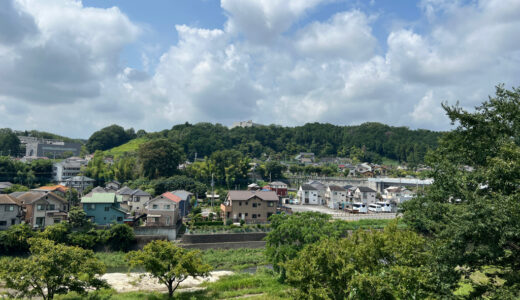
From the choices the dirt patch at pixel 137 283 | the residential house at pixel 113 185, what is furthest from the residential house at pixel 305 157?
the dirt patch at pixel 137 283

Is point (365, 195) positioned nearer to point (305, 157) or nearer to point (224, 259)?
point (224, 259)

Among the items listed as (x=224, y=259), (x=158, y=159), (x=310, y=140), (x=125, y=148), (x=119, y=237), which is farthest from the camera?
(x=310, y=140)

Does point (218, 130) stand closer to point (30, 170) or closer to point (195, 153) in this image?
point (195, 153)

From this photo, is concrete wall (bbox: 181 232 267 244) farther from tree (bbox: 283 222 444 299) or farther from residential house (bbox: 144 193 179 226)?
tree (bbox: 283 222 444 299)

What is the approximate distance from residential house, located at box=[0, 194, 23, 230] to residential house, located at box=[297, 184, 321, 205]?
3982cm

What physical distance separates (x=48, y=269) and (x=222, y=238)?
2012 cm

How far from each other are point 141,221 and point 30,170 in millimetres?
31420

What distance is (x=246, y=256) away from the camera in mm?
29828

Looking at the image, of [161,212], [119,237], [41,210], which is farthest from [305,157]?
[41,210]

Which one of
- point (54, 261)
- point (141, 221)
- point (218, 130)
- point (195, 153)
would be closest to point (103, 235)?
point (141, 221)

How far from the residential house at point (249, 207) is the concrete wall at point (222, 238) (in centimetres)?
496

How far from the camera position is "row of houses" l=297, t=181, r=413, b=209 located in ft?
170

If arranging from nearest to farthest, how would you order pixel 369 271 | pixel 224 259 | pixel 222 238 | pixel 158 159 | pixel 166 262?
pixel 369 271 → pixel 166 262 → pixel 224 259 → pixel 222 238 → pixel 158 159

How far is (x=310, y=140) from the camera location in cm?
11794
